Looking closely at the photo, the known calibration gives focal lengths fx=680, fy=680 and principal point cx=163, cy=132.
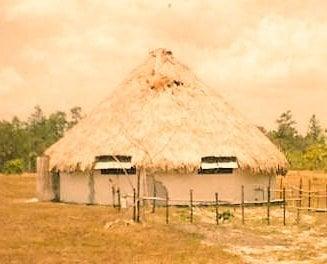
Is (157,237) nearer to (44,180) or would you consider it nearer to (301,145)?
(44,180)

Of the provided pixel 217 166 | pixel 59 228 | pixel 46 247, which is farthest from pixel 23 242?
pixel 217 166

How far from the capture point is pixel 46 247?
51.2ft

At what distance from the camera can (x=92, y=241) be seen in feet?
54.1

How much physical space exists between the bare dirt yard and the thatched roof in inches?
91.7

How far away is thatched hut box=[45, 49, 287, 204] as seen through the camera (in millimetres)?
25047

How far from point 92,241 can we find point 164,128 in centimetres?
981

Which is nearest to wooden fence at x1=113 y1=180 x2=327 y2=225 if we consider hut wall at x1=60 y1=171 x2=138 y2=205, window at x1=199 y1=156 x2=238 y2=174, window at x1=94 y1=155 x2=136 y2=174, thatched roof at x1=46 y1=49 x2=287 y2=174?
hut wall at x1=60 y1=171 x2=138 y2=205

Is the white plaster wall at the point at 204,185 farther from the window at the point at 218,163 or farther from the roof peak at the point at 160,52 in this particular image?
the roof peak at the point at 160,52

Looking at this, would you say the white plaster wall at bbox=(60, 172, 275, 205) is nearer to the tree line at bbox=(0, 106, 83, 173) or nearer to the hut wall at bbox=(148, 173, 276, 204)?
the hut wall at bbox=(148, 173, 276, 204)

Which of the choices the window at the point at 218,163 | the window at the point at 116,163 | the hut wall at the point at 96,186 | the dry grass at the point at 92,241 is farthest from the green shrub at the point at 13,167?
the window at the point at 218,163

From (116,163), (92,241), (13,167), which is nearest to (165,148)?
(116,163)

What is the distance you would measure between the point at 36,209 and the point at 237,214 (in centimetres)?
718

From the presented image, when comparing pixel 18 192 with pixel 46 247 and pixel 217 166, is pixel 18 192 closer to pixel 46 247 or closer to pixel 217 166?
pixel 217 166

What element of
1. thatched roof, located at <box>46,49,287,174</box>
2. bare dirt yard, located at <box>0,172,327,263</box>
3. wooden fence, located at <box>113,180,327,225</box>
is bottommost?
bare dirt yard, located at <box>0,172,327,263</box>
